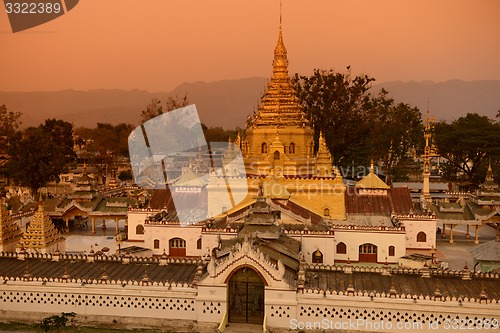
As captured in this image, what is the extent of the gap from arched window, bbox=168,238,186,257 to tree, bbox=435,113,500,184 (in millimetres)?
27151

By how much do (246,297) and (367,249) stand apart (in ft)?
31.0

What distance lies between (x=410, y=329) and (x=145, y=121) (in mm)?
48377

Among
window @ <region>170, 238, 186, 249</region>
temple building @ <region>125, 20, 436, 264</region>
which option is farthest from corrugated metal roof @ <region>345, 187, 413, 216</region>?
window @ <region>170, 238, 186, 249</region>

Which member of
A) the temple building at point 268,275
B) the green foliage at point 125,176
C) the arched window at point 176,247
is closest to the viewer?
the temple building at point 268,275

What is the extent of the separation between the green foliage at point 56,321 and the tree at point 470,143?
35.1m

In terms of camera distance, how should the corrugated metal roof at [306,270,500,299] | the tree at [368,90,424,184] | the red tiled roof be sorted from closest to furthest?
the corrugated metal roof at [306,270,500,299] < the red tiled roof < the tree at [368,90,424,184]

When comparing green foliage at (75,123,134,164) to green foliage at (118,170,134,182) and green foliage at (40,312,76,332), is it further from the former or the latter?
green foliage at (40,312,76,332)

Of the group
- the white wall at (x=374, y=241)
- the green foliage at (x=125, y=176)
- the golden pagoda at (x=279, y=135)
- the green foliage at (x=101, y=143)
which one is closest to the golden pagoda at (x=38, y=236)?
the golden pagoda at (x=279, y=135)

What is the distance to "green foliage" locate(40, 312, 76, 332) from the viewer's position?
15281 millimetres

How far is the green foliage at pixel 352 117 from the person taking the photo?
144ft

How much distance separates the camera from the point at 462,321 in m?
14.6

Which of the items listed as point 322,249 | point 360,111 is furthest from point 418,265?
point 360,111

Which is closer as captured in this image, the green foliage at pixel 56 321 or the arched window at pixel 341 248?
the green foliage at pixel 56 321

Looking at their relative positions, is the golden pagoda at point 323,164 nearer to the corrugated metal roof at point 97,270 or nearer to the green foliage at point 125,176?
the corrugated metal roof at point 97,270
